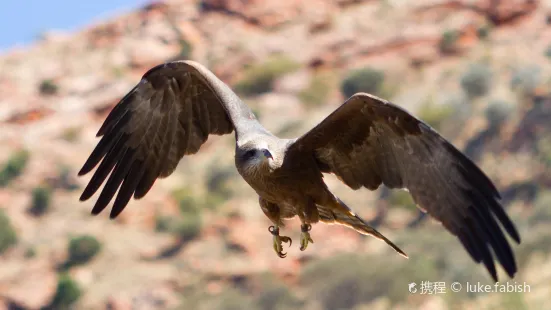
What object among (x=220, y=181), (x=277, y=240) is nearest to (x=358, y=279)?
(x=220, y=181)

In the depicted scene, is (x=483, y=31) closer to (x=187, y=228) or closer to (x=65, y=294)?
(x=187, y=228)

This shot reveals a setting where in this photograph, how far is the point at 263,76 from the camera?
49.8 m

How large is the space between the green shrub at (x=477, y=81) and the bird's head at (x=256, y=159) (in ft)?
107

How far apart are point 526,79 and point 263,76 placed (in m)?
15.8

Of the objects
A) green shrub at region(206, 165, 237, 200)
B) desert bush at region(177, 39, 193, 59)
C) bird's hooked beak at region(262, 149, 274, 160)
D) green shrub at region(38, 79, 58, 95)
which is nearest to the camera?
bird's hooked beak at region(262, 149, 274, 160)

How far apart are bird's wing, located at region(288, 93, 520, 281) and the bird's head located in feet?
1.25

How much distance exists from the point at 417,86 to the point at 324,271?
19.7 meters

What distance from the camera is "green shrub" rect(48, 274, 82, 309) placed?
2900 centimetres

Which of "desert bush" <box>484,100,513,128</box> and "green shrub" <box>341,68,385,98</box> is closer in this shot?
"desert bush" <box>484,100,513,128</box>

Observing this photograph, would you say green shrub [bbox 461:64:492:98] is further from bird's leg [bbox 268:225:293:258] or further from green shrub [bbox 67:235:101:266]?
bird's leg [bbox 268:225:293:258]

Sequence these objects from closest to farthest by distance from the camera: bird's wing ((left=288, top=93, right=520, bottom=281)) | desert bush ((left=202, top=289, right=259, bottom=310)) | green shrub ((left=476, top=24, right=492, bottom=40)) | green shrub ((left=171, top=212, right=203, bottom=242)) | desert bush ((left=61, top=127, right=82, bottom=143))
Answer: bird's wing ((left=288, top=93, right=520, bottom=281)) → desert bush ((left=202, top=289, right=259, bottom=310)) → green shrub ((left=171, top=212, right=203, bottom=242)) → desert bush ((left=61, top=127, right=82, bottom=143)) → green shrub ((left=476, top=24, right=492, bottom=40))

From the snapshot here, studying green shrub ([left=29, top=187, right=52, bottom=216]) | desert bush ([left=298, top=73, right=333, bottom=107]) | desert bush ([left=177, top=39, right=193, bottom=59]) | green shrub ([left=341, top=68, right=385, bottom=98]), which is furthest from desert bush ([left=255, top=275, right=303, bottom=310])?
desert bush ([left=177, top=39, right=193, bottom=59])

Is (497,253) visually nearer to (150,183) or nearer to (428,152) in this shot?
(428,152)

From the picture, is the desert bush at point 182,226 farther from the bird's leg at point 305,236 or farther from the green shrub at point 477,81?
the bird's leg at point 305,236
